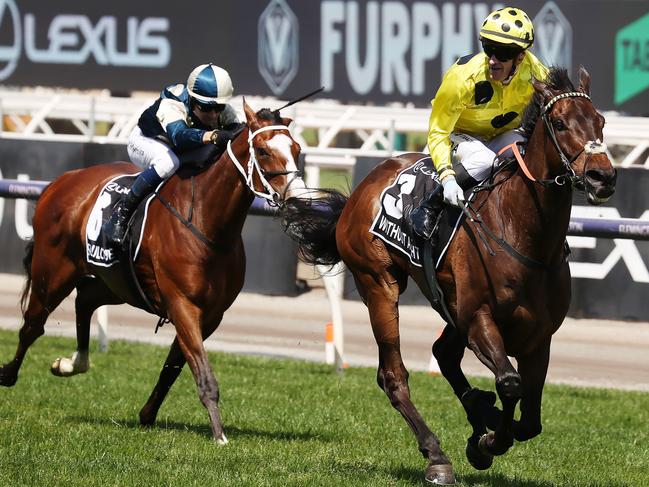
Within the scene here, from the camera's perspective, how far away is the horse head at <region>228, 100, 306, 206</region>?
23.1 feet

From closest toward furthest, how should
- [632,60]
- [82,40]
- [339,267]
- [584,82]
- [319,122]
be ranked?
[584,82] → [339,267] → [632,60] → [319,122] → [82,40]

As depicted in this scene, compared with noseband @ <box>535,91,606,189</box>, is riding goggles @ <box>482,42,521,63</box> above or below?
above

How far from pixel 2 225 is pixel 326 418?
7.75 meters

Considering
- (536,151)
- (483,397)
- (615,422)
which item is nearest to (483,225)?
(536,151)

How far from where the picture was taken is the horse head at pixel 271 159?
23.1 ft

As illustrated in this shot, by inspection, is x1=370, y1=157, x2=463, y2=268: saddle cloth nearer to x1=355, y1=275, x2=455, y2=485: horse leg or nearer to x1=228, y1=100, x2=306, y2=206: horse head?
x1=355, y1=275, x2=455, y2=485: horse leg

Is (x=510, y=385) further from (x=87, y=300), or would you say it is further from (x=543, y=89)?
(x=87, y=300)

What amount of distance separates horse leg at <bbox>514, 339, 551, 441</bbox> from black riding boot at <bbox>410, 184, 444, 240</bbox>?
2.52 feet

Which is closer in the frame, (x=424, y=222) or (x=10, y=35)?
(x=424, y=222)

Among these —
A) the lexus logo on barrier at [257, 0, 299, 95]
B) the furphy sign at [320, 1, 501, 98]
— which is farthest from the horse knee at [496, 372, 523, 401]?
the lexus logo on barrier at [257, 0, 299, 95]

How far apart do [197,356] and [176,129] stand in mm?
1322

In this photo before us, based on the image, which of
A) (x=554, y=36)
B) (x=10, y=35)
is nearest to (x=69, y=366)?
(x=554, y=36)

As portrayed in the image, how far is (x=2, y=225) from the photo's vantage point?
14914mm

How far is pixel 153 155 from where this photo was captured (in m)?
7.90
